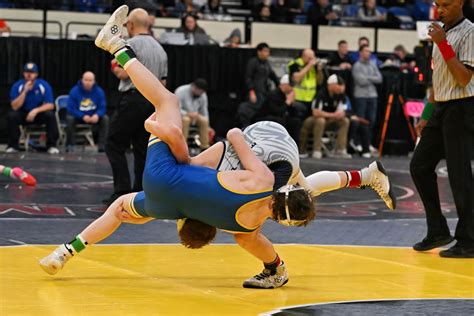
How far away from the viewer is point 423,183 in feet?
27.1

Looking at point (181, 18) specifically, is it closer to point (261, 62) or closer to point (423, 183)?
point (261, 62)

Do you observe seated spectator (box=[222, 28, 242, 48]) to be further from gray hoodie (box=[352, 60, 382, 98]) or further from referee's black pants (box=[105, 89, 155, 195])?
referee's black pants (box=[105, 89, 155, 195])

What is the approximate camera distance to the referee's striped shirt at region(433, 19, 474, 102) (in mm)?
7906

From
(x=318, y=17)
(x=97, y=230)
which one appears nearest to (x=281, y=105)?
(x=318, y=17)

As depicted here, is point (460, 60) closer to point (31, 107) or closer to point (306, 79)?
point (31, 107)

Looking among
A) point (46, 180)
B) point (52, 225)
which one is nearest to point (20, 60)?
point (46, 180)

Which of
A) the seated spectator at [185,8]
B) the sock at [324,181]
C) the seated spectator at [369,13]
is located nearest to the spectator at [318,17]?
the seated spectator at [369,13]

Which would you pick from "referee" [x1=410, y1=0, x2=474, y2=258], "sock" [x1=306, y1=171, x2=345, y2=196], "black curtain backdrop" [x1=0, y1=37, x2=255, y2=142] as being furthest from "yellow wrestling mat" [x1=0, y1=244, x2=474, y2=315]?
"black curtain backdrop" [x1=0, y1=37, x2=255, y2=142]

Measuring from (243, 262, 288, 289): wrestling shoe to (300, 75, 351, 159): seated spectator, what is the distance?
12.4 m

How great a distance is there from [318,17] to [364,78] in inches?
83.0

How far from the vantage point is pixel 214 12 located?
818 inches

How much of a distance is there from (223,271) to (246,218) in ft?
3.28

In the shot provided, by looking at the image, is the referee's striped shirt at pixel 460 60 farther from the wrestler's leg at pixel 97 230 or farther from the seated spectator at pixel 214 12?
the seated spectator at pixel 214 12

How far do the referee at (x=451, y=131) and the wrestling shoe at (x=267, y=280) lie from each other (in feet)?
6.48
